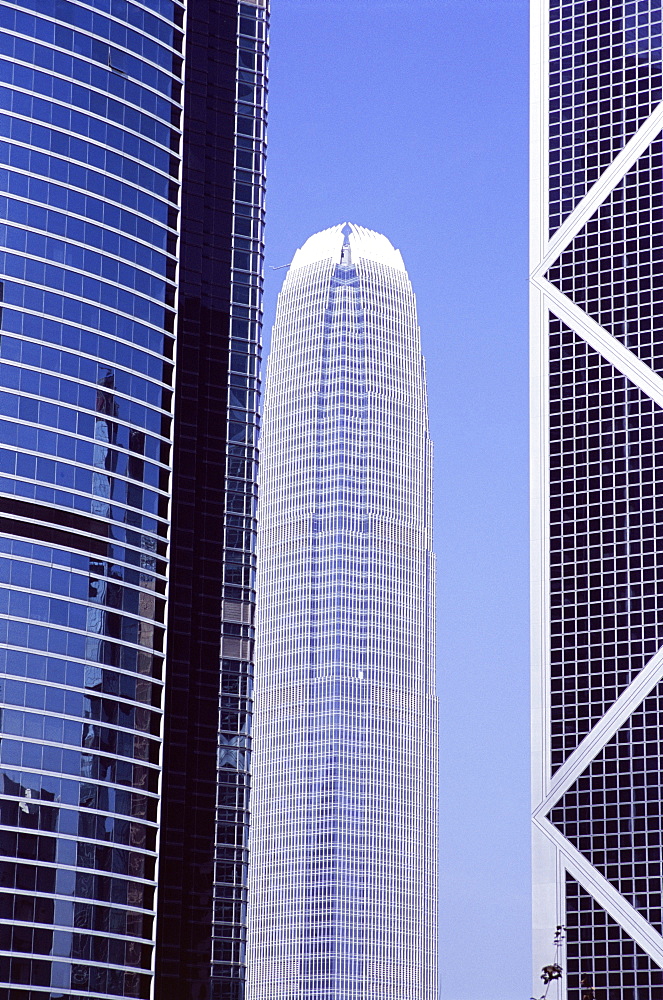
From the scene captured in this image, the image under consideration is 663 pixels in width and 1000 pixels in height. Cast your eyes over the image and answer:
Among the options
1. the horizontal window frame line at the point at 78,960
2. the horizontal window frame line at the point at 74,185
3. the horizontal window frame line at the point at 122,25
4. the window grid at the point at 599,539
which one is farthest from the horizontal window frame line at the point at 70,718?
the horizontal window frame line at the point at 122,25

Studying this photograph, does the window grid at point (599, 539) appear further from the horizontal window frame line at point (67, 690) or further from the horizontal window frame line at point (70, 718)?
the horizontal window frame line at point (67, 690)

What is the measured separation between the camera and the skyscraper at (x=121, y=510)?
414 feet

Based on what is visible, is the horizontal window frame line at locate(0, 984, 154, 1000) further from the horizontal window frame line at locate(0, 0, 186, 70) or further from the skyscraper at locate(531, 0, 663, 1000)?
the horizontal window frame line at locate(0, 0, 186, 70)

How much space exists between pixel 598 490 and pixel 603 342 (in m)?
15.8

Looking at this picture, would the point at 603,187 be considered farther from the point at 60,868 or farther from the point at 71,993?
the point at 71,993

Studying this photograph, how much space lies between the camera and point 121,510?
5423 inches

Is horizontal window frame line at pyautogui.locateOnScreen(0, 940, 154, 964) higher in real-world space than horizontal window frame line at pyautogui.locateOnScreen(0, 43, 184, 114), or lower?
lower

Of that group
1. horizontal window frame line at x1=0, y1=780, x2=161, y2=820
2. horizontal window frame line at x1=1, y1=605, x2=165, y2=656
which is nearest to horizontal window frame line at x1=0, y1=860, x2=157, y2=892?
horizontal window frame line at x1=0, y1=780, x2=161, y2=820

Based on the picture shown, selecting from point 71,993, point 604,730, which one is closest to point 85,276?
point 71,993

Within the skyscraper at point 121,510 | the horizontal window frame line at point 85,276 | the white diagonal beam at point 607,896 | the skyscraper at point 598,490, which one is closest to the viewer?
the skyscraper at point 121,510

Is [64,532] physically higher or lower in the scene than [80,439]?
lower

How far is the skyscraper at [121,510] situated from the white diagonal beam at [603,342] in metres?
37.7

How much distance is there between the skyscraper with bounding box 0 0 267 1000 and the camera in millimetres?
126062

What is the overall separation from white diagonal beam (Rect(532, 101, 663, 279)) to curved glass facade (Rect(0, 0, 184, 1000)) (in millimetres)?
50272
